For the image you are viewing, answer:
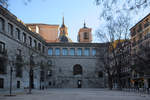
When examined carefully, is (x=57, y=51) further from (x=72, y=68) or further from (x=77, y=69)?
(x=77, y=69)

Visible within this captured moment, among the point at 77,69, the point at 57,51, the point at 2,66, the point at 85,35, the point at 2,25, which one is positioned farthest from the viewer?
the point at 85,35

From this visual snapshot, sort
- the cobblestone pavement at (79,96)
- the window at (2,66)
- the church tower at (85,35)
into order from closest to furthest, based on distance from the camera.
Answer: the cobblestone pavement at (79,96) → the window at (2,66) → the church tower at (85,35)

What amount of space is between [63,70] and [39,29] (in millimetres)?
19453

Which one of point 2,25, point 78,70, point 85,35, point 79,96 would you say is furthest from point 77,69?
point 79,96

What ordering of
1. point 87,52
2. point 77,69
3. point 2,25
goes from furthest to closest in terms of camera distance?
point 87,52, point 77,69, point 2,25

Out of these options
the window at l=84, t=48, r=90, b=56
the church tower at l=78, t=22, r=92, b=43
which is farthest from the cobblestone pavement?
the church tower at l=78, t=22, r=92, b=43

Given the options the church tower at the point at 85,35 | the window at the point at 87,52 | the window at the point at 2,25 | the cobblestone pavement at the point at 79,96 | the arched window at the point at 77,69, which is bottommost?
the cobblestone pavement at the point at 79,96

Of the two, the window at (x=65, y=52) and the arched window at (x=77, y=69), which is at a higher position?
the window at (x=65, y=52)

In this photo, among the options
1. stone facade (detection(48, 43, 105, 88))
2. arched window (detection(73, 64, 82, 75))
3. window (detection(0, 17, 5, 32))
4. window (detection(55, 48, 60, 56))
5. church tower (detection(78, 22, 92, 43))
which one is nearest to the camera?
window (detection(0, 17, 5, 32))

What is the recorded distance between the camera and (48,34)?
73.0 meters

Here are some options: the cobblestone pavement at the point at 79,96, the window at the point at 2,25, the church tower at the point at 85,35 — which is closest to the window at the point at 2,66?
the window at the point at 2,25

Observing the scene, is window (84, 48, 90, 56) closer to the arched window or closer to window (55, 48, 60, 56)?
the arched window

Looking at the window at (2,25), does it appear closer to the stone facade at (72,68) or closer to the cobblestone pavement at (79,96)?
the cobblestone pavement at (79,96)

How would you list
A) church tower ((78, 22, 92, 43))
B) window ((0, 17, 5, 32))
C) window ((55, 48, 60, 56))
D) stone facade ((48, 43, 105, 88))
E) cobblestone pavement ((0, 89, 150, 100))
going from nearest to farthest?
cobblestone pavement ((0, 89, 150, 100)) < window ((0, 17, 5, 32)) < stone facade ((48, 43, 105, 88)) < window ((55, 48, 60, 56)) < church tower ((78, 22, 92, 43))
